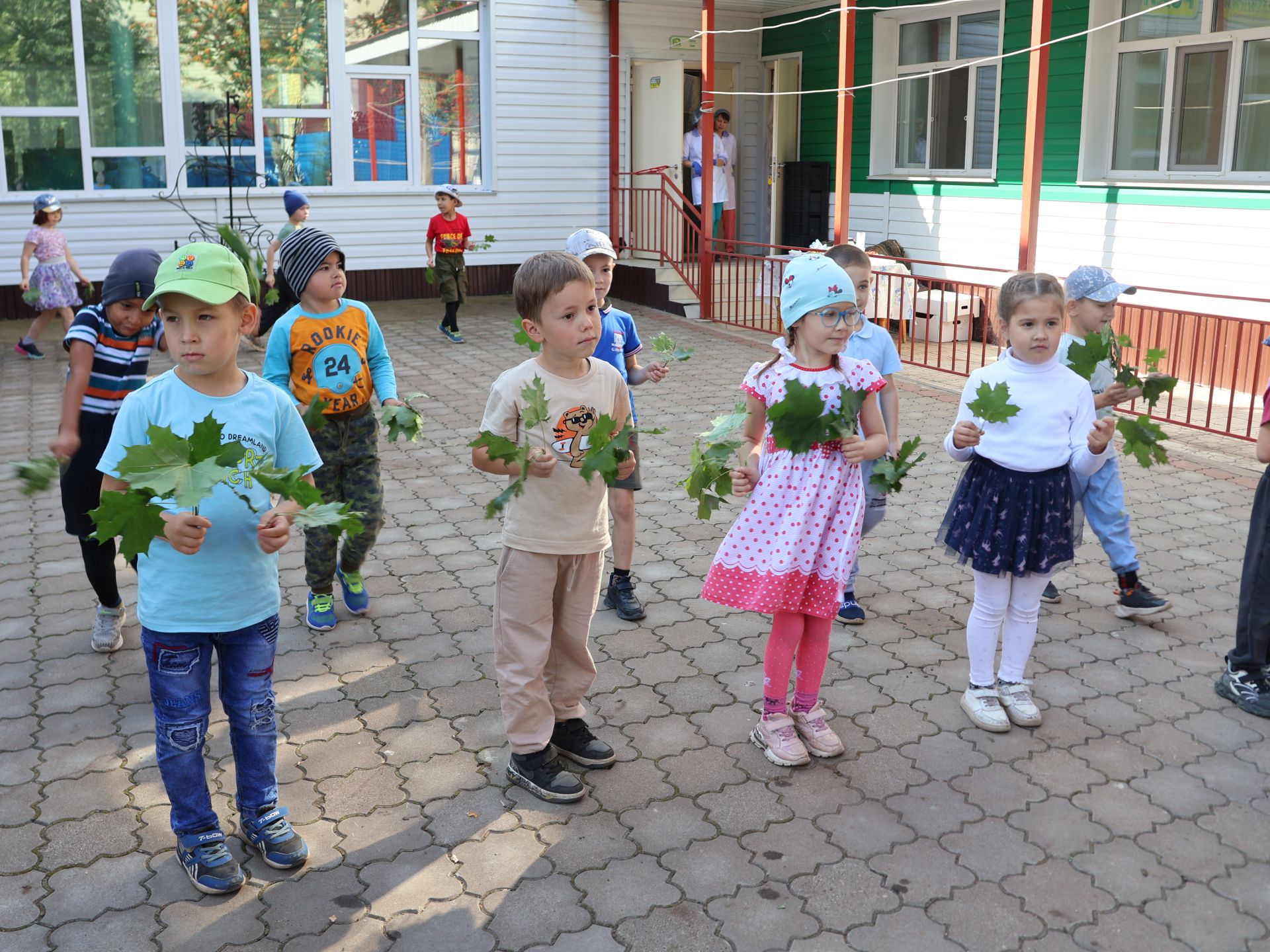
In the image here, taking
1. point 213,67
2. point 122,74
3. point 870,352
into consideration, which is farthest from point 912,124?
point 870,352

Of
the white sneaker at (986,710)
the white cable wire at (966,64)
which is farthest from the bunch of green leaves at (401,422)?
the white cable wire at (966,64)

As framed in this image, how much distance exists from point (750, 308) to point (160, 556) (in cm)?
1215

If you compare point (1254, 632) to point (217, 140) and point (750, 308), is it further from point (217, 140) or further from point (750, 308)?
point (217, 140)

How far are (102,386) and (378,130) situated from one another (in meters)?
12.0

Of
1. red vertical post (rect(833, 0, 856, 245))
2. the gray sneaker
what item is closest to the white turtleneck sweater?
the gray sneaker

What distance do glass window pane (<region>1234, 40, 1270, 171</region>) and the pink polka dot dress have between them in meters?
8.94

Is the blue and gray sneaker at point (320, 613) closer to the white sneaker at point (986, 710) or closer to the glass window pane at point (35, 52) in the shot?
the white sneaker at point (986, 710)

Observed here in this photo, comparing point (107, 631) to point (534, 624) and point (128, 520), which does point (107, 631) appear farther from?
point (128, 520)

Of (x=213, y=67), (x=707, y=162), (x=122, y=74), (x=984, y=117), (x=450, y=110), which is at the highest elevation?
(x=213, y=67)

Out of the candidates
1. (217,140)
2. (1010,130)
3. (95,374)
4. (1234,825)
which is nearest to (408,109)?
(217,140)

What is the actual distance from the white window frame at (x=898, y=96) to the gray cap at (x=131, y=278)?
11.4 m

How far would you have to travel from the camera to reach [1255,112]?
1066 cm

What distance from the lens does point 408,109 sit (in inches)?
613

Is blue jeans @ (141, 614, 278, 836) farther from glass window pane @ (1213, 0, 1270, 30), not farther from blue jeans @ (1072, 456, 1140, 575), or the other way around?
glass window pane @ (1213, 0, 1270, 30)
